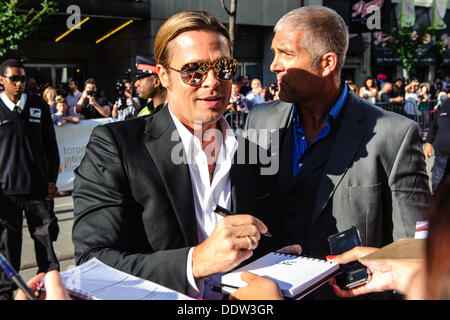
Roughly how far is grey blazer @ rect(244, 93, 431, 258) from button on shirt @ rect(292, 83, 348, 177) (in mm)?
96

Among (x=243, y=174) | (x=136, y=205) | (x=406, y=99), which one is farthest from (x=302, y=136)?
(x=406, y=99)

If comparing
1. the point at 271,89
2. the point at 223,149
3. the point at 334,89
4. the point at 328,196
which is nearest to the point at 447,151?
the point at 334,89

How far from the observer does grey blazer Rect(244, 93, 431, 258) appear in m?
2.33

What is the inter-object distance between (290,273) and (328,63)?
5.39 ft

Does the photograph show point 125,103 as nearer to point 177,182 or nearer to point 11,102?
point 11,102

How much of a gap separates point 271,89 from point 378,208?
12.3m

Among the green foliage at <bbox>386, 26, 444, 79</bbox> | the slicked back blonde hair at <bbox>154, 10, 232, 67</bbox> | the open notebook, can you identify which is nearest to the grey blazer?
the slicked back blonde hair at <bbox>154, 10, 232, 67</bbox>

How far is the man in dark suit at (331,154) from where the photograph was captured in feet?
7.66

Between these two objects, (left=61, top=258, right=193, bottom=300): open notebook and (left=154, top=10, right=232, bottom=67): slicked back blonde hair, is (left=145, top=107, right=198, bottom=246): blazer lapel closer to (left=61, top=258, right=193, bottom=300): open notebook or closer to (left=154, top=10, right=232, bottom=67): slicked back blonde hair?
(left=154, top=10, right=232, bottom=67): slicked back blonde hair

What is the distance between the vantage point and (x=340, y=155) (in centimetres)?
240

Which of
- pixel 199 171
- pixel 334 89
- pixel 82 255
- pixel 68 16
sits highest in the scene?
pixel 68 16
